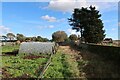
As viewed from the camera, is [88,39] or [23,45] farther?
[88,39]

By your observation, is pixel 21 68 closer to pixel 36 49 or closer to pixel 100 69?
pixel 100 69

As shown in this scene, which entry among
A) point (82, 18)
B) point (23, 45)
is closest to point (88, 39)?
point (82, 18)

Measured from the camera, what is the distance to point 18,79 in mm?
11820

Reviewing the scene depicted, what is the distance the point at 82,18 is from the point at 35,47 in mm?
57880

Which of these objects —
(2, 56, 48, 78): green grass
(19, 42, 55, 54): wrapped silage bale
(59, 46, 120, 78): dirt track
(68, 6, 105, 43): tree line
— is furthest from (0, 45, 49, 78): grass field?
(68, 6, 105, 43): tree line

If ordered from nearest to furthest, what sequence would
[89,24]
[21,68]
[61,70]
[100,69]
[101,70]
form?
[61,70]
[21,68]
[101,70]
[100,69]
[89,24]

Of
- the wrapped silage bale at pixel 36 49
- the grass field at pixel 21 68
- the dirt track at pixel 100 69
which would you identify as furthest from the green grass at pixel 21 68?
the wrapped silage bale at pixel 36 49

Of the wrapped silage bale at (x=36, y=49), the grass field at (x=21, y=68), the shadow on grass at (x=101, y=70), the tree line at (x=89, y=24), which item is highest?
the tree line at (x=89, y=24)

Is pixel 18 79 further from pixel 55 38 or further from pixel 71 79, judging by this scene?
pixel 55 38

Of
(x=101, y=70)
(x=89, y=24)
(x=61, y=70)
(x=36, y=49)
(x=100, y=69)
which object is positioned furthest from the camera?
(x=89, y=24)

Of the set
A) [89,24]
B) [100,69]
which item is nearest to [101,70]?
[100,69]

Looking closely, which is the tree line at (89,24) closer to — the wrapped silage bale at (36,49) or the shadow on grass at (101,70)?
the wrapped silage bale at (36,49)

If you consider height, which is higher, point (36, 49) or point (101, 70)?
point (36, 49)

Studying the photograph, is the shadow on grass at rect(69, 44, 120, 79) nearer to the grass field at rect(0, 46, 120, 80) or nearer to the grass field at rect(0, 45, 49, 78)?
the grass field at rect(0, 46, 120, 80)
